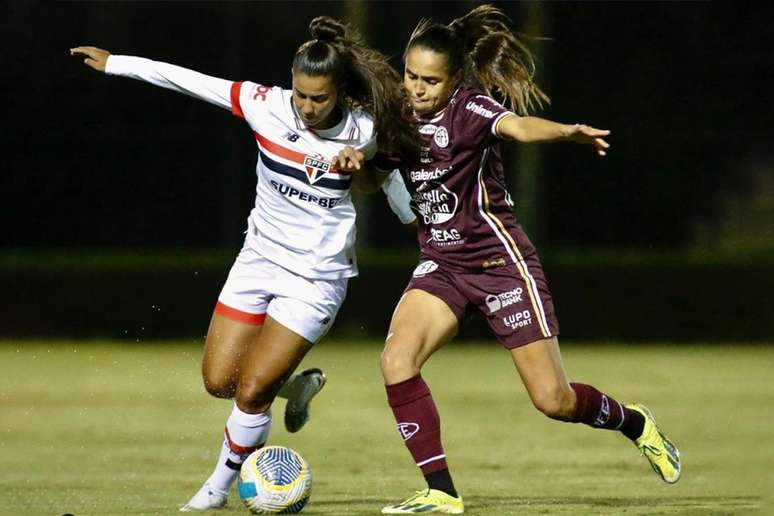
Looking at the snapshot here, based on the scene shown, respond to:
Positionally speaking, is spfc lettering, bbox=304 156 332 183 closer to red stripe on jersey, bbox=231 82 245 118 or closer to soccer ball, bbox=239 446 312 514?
red stripe on jersey, bbox=231 82 245 118

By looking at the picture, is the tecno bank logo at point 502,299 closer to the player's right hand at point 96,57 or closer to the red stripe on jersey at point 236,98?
the red stripe on jersey at point 236,98

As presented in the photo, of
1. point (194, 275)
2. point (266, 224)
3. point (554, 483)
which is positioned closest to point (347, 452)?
point (554, 483)

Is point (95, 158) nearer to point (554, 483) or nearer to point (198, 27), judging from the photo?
point (198, 27)

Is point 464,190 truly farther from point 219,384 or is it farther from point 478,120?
point 219,384

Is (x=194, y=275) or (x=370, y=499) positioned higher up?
(x=370, y=499)

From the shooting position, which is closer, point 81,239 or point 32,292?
point 32,292

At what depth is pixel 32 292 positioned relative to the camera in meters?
16.0

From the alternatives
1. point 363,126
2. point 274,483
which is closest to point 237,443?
point 274,483

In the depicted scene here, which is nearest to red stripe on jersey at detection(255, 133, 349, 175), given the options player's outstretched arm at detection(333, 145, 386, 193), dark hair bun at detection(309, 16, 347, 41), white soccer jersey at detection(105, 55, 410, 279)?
white soccer jersey at detection(105, 55, 410, 279)

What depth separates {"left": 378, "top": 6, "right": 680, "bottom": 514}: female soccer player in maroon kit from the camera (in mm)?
6074

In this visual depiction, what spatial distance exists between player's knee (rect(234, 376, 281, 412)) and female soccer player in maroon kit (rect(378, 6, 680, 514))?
0.50m

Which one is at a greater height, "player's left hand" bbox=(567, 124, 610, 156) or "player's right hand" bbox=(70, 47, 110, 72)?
"player's left hand" bbox=(567, 124, 610, 156)

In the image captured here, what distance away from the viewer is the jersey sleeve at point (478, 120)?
6.03 m

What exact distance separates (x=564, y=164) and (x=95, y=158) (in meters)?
5.87
